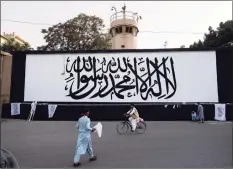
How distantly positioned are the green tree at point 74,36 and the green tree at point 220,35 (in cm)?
1130

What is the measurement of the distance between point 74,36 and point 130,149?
2657cm

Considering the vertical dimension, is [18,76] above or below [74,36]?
below

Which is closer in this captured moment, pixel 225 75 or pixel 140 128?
pixel 140 128

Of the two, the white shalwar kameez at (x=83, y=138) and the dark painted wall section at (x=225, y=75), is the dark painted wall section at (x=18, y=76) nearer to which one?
the dark painted wall section at (x=225, y=75)

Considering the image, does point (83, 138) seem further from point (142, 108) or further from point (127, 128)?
point (142, 108)

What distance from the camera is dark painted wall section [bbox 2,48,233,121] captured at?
19047 mm

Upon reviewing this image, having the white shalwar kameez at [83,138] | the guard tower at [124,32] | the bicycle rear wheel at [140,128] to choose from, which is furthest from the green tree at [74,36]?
the white shalwar kameez at [83,138]

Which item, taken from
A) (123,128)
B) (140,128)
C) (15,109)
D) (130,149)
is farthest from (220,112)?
(15,109)

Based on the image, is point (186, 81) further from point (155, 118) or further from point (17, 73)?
point (17, 73)

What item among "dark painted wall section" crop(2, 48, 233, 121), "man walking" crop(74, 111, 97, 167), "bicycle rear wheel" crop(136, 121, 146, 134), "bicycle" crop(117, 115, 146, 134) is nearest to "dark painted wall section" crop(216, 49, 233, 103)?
"dark painted wall section" crop(2, 48, 233, 121)

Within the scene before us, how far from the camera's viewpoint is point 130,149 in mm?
9977

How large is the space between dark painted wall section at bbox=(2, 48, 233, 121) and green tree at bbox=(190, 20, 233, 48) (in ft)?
42.5

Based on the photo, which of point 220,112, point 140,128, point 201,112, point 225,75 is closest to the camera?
point 140,128

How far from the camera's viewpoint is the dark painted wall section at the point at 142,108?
19.0 m
